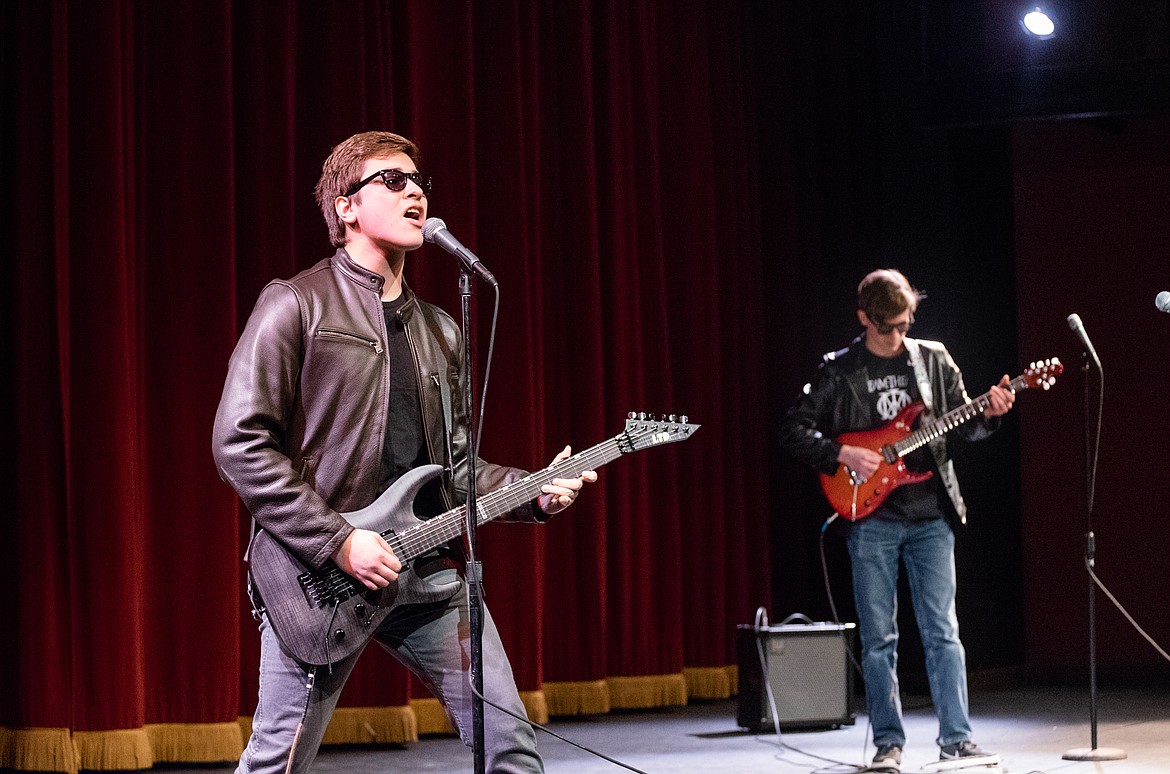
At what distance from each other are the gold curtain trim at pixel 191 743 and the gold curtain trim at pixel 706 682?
264 cm

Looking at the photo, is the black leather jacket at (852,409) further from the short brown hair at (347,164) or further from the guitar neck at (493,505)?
the short brown hair at (347,164)

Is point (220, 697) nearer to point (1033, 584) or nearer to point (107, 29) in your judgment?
point (107, 29)

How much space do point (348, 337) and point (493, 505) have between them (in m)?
0.53

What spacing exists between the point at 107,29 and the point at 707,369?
11.6 feet

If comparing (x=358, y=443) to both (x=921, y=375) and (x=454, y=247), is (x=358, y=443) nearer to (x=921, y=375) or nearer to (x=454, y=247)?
(x=454, y=247)

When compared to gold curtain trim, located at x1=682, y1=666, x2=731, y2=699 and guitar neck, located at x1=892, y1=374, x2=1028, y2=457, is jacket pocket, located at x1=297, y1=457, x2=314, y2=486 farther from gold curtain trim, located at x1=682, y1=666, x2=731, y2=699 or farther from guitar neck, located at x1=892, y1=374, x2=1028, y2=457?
gold curtain trim, located at x1=682, y1=666, x2=731, y2=699

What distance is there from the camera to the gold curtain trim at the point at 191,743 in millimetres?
5719

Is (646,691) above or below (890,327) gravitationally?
below

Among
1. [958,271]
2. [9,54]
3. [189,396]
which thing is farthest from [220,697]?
[958,271]

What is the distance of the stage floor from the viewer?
5613 mm

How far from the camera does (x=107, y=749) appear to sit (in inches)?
218

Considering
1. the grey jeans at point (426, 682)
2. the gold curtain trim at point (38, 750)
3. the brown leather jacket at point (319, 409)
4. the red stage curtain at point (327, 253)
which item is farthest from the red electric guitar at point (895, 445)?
the gold curtain trim at point (38, 750)

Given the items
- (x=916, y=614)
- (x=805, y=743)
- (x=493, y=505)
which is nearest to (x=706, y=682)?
(x=805, y=743)

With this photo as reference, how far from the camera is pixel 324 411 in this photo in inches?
125
